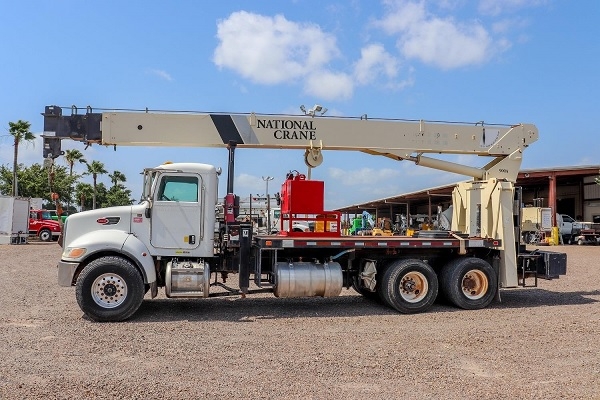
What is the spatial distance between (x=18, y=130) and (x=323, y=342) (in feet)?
144

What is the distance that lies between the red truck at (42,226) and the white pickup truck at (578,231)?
113ft

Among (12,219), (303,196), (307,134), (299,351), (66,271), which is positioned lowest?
(299,351)

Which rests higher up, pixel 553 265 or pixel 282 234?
pixel 282 234

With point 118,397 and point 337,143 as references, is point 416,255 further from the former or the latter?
point 118,397

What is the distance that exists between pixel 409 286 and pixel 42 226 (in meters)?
33.1

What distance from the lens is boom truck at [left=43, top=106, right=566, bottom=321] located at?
9.30m

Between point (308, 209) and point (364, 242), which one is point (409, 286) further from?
point (308, 209)

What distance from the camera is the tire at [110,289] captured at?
29.2 feet

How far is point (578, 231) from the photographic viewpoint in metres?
35.7

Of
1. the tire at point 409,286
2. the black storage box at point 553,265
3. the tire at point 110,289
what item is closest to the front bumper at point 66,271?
the tire at point 110,289

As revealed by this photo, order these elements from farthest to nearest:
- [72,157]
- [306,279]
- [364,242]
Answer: [72,157] → [364,242] → [306,279]

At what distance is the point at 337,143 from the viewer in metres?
11.0

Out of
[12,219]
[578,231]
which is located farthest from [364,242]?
[578,231]

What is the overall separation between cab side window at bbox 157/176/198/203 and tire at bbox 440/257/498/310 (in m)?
5.20
